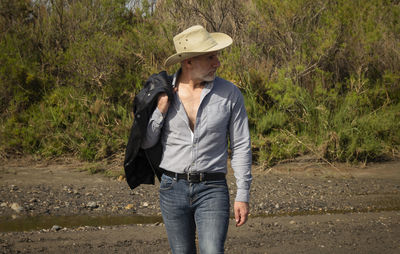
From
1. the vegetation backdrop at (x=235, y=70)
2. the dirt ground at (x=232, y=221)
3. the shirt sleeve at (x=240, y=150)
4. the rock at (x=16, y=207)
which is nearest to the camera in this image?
the shirt sleeve at (x=240, y=150)

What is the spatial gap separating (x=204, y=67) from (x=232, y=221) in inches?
145

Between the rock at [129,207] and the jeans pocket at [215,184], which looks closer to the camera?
the jeans pocket at [215,184]

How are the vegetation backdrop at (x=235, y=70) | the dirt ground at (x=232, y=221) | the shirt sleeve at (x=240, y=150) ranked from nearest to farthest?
the shirt sleeve at (x=240, y=150)
the dirt ground at (x=232, y=221)
the vegetation backdrop at (x=235, y=70)

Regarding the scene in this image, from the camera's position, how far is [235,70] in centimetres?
948

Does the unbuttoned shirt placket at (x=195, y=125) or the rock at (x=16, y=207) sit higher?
the unbuttoned shirt placket at (x=195, y=125)

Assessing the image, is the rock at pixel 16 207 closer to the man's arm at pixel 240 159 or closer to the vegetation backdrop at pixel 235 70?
the vegetation backdrop at pixel 235 70

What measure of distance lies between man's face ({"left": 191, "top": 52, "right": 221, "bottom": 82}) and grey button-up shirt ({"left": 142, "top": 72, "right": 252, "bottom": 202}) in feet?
0.18

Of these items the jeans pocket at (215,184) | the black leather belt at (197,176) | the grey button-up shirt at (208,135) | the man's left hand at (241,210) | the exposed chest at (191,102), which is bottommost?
the man's left hand at (241,210)

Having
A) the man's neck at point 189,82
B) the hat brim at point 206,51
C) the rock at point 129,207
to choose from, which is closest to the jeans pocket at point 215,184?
the man's neck at point 189,82

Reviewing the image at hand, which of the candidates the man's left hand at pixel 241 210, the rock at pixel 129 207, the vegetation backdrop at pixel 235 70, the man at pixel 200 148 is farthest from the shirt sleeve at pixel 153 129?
the vegetation backdrop at pixel 235 70

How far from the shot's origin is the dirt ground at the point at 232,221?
5.32 meters

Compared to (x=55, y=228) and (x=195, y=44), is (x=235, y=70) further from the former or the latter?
(x=195, y=44)

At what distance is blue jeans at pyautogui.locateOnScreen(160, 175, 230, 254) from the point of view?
2.85m

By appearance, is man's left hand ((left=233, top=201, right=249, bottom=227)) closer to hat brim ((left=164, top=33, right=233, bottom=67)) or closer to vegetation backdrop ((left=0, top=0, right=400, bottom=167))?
hat brim ((left=164, top=33, right=233, bottom=67))
